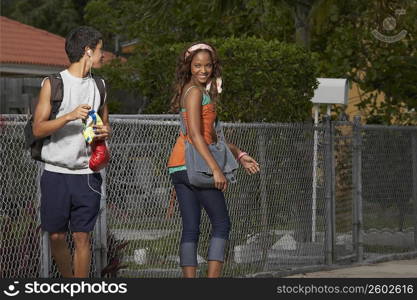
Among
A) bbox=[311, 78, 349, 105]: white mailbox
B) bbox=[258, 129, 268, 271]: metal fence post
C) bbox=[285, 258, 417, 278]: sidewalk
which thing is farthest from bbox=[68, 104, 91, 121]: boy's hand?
bbox=[311, 78, 349, 105]: white mailbox

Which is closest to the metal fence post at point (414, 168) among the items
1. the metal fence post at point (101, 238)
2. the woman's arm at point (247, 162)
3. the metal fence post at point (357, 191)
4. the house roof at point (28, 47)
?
the metal fence post at point (357, 191)

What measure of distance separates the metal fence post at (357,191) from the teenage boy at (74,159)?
18.8 feet

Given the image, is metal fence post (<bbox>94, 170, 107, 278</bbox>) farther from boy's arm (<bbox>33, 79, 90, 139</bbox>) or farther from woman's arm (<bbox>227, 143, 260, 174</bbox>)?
boy's arm (<bbox>33, 79, 90, 139</bbox>)

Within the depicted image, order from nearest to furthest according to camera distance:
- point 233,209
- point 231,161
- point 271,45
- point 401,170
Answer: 1. point 231,161
2. point 233,209
3. point 271,45
4. point 401,170

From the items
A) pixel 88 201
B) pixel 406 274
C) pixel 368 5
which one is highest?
pixel 368 5

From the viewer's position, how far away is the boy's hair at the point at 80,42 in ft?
26.0

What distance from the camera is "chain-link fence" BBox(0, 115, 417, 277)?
890 cm

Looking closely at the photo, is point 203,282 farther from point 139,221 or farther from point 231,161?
point 139,221

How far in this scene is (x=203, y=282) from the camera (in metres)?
8.09

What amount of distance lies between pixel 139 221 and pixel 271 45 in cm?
369

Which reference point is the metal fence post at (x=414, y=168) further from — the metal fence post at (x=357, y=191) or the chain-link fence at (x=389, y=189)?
the metal fence post at (x=357, y=191)

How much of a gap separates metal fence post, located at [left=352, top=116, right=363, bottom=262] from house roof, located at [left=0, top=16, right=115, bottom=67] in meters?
15.7

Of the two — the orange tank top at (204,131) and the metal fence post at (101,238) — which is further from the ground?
the orange tank top at (204,131)

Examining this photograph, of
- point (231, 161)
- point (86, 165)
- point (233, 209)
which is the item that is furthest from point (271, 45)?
point (86, 165)
